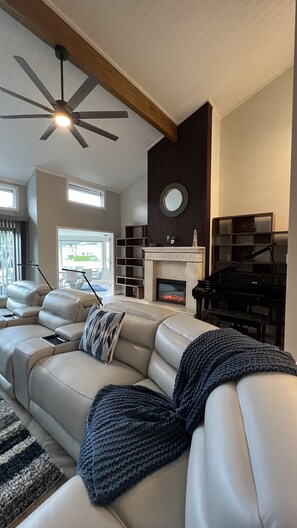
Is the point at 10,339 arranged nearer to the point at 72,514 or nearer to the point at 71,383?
the point at 71,383

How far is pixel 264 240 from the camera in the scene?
429 cm

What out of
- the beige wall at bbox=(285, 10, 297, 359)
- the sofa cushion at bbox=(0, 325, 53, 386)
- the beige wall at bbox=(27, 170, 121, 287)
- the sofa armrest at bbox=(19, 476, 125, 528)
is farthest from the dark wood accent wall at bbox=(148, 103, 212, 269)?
the sofa armrest at bbox=(19, 476, 125, 528)

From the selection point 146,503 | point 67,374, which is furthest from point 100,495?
point 67,374

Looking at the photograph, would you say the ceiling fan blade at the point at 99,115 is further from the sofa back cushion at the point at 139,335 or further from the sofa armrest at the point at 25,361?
the sofa armrest at the point at 25,361

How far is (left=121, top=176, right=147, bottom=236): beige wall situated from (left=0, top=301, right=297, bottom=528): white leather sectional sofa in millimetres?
5341

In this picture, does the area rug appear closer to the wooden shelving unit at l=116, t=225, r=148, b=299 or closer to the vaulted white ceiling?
the vaulted white ceiling

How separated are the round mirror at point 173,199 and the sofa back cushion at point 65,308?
10.1 ft

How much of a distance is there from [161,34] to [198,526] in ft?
14.0

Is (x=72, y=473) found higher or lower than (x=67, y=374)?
lower

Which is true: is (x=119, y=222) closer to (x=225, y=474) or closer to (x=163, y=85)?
(x=163, y=85)

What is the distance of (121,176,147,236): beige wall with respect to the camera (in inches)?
259

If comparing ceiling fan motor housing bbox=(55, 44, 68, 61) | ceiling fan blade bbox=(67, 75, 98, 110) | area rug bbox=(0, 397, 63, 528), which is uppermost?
ceiling fan motor housing bbox=(55, 44, 68, 61)

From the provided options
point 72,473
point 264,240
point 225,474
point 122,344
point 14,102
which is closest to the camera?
point 225,474

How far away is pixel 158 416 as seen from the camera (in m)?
1.18
